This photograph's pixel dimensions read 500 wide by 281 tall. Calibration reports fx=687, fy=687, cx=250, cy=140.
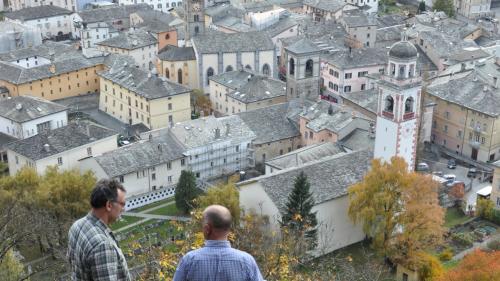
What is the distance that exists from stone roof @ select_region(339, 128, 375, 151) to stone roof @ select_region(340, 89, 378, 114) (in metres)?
6.48

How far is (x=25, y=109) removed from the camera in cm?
5975

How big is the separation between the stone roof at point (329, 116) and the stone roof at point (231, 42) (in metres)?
18.1

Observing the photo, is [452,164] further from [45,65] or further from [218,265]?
[218,265]

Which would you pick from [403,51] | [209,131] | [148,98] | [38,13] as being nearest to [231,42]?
[148,98]

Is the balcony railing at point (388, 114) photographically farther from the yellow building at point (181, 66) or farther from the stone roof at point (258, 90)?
the yellow building at point (181, 66)

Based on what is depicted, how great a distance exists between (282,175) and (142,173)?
13.1 metres

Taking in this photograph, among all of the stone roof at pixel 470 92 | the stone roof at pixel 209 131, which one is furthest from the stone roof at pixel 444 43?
the stone roof at pixel 209 131

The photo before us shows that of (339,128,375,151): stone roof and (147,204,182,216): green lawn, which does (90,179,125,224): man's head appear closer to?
(147,204,182,216): green lawn

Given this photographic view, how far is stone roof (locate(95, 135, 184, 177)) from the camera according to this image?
50719mm

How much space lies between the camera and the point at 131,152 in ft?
172

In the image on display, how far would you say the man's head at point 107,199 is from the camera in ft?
33.4

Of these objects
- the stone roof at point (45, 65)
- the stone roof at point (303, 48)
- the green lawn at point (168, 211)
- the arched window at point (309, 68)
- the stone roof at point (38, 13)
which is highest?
the stone roof at point (303, 48)

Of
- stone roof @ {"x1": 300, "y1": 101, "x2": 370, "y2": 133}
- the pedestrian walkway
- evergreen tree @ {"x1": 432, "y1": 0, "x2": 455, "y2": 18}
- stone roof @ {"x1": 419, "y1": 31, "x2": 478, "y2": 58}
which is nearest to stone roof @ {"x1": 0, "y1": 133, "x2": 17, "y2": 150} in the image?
stone roof @ {"x1": 300, "y1": 101, "x2": 370, "y2": 133}

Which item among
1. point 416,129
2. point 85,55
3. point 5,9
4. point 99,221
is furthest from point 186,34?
point 99,221
